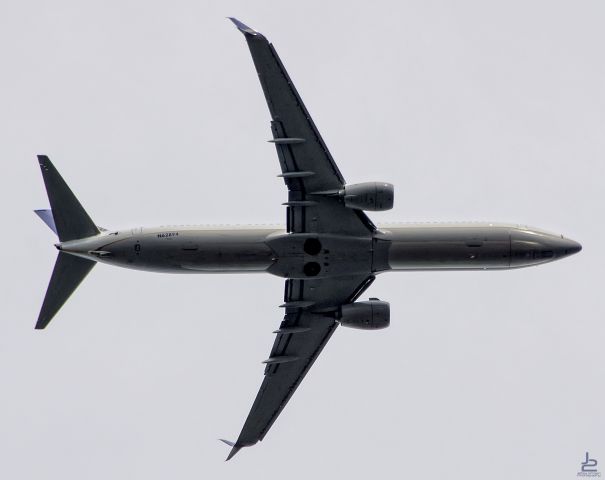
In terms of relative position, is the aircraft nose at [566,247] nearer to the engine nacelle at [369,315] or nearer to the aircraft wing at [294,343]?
the engine nacelle at [369,315]

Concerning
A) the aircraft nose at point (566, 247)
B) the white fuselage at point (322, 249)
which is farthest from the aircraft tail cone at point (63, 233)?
the aircraft nose at point (566, 247)

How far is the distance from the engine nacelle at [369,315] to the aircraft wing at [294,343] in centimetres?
135

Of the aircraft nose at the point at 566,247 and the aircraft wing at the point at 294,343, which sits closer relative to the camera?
the aircraft nose at the point at 566,247

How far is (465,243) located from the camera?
6531 cm

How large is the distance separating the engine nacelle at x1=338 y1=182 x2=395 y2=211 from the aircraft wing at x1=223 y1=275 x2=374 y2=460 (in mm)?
5506

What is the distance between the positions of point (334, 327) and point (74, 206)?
54.8ft

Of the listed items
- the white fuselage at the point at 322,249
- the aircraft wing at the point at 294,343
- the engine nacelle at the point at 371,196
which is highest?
the engine nacelle at the point at 371,196

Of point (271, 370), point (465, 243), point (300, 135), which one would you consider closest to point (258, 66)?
point (300, 135)

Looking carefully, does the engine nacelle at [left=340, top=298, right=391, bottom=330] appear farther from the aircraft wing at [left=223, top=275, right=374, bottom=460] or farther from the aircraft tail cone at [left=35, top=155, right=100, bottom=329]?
the aircraft tail cone at [left=35, top=155, right=100, bottom=329]

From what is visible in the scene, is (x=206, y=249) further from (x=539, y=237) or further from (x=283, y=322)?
(x=539, y=237)

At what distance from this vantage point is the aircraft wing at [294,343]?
67938mm

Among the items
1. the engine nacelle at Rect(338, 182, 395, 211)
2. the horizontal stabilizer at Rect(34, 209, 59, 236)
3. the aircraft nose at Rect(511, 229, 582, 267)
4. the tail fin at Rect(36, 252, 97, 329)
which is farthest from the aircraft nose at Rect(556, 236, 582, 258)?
the horizontal stabilizer at Rect(34, 209, 59, 236)

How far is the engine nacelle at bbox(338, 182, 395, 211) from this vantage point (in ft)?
208

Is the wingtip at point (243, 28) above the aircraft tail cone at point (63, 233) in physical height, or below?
above
